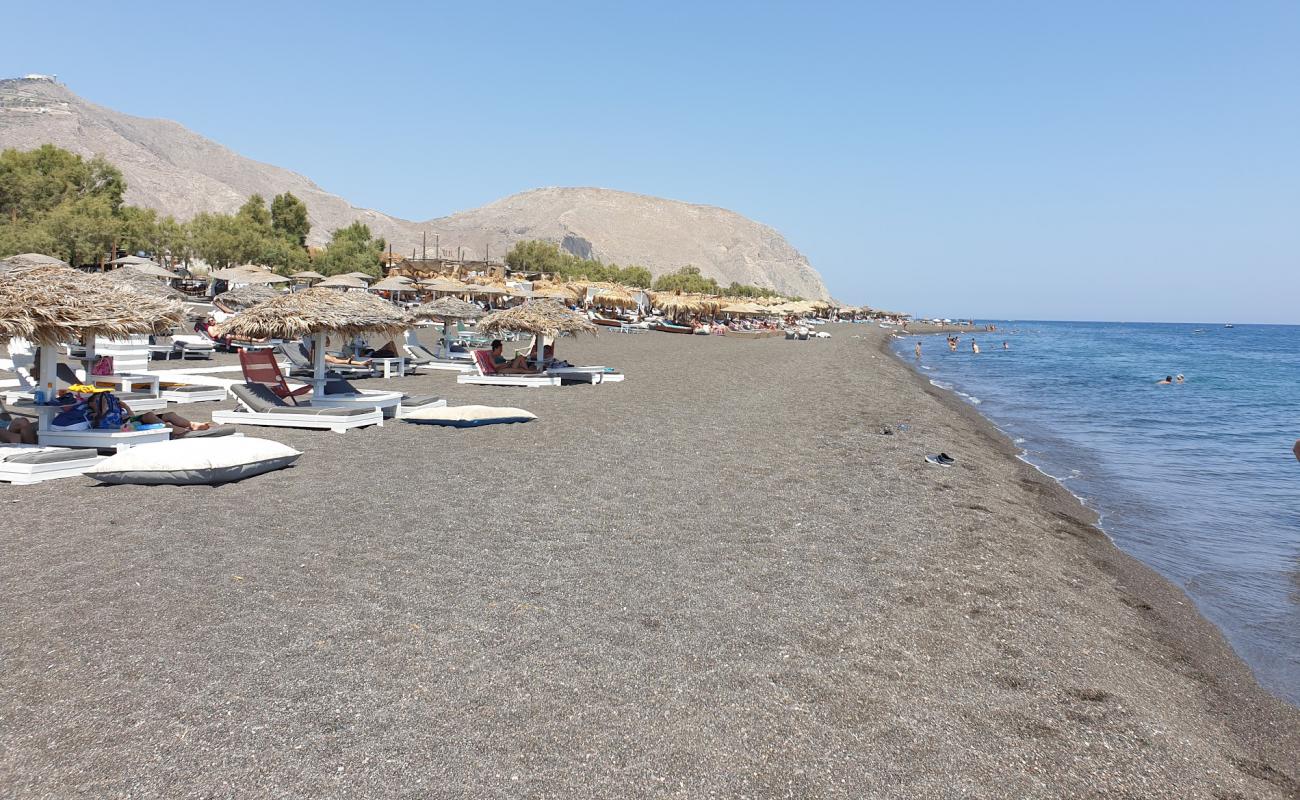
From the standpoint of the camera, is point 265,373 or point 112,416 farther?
point 265,373

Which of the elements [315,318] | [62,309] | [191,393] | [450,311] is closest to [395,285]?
[450,311]

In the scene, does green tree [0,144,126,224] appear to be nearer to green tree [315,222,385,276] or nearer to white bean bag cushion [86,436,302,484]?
green tree [315,222,385,276]

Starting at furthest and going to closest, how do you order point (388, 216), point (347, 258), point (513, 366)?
point (388, 216) < point (347, 258) < point (513, 366)

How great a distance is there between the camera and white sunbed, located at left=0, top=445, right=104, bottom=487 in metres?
6.49

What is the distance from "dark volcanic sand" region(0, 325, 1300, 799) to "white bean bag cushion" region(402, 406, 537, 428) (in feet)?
8.86

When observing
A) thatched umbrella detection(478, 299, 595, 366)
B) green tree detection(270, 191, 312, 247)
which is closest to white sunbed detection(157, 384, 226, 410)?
thatched umbrella detection(478, 299, 595, 366)

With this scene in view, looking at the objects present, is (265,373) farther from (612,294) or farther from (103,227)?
(612,294)

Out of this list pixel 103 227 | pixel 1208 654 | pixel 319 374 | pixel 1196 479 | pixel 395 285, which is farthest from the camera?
pixel 103 227

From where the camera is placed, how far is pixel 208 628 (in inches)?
150

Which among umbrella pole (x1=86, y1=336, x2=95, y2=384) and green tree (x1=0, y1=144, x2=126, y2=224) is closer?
umbrella pole (x1=86, y1=336, x2=95, y2=384)

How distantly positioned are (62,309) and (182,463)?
196 centimetres

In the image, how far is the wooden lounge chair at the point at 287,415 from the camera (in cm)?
963

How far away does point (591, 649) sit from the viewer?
3.81 m

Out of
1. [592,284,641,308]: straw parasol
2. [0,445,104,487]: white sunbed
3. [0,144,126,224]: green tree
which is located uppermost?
[0,144,126,224]: green tree
